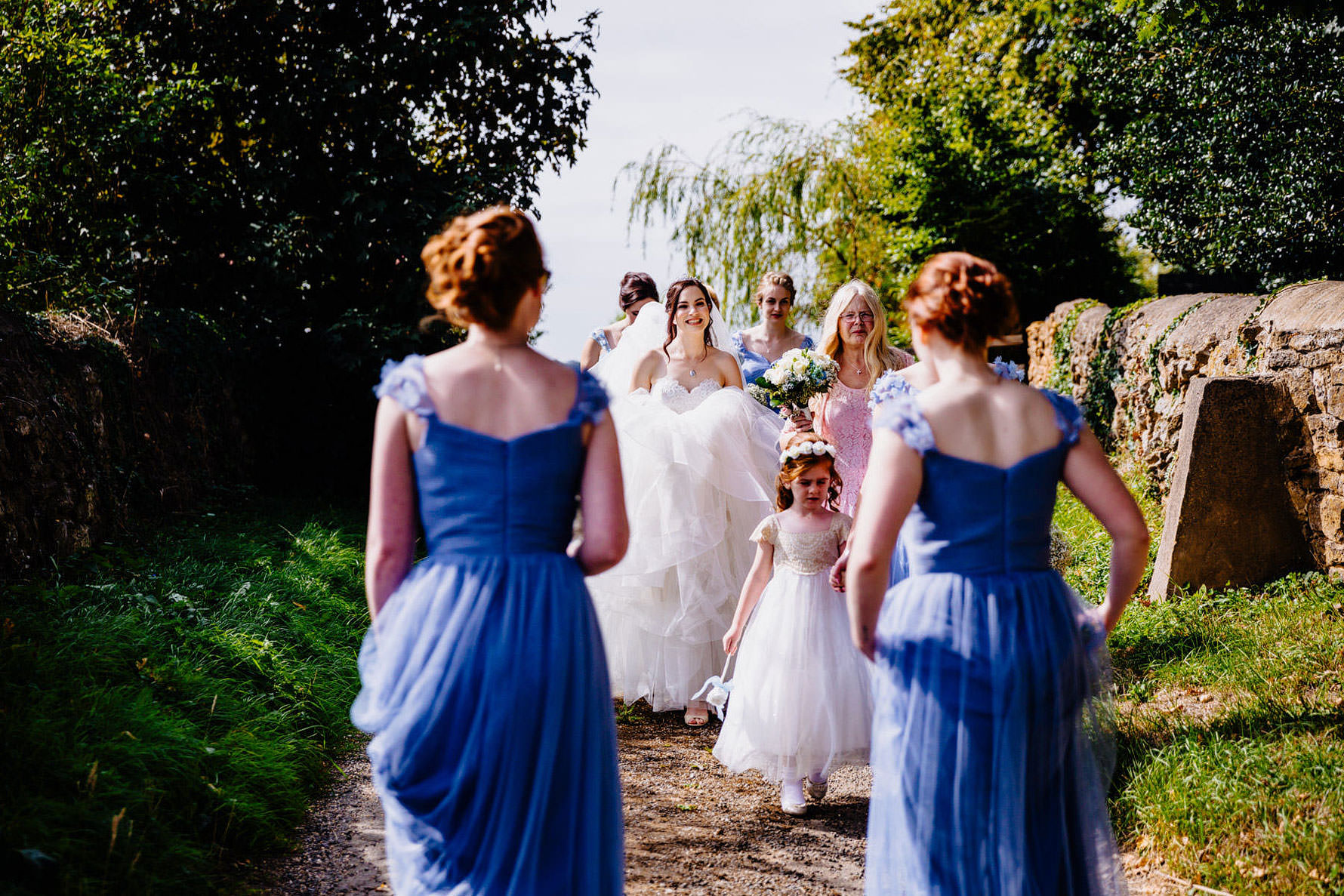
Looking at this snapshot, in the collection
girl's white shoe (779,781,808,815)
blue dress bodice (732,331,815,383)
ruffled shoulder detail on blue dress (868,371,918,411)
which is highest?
blue dress bodice (732,331,815,383)

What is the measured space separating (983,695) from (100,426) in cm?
642

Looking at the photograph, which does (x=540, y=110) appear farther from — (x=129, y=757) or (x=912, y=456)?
(x=912, y=456)

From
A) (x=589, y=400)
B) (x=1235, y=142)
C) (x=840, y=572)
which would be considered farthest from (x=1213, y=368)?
(x=589, y=400)

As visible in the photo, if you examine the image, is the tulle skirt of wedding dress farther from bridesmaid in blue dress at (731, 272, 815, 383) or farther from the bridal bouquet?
bridesmaid in blue dress at (731, 272, 815, 383)

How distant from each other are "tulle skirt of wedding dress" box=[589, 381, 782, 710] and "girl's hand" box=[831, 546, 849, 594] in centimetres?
155

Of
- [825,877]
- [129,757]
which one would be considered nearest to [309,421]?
[129,757]

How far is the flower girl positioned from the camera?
4121mm

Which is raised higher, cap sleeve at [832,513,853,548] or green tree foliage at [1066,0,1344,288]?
green tree foliage at [1066,0,1344,288]

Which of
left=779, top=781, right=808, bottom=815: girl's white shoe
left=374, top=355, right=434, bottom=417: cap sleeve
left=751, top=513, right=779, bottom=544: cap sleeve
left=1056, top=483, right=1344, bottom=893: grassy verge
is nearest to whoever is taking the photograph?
left=374, top=355, right=434, bottom=417: cap sleeve

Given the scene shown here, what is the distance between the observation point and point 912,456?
7.77ft

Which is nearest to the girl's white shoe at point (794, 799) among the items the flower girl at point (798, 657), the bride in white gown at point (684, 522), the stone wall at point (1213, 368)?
the flower girl at point (798, 657)

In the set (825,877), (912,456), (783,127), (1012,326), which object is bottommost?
(825,877)

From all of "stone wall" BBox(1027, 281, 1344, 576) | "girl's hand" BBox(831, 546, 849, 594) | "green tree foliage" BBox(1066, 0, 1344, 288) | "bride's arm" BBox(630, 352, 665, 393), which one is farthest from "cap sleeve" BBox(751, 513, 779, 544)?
"green tree foliage" BBox(1066, 0, 1344, 288)

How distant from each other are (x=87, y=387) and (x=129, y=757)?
13.2 feet
